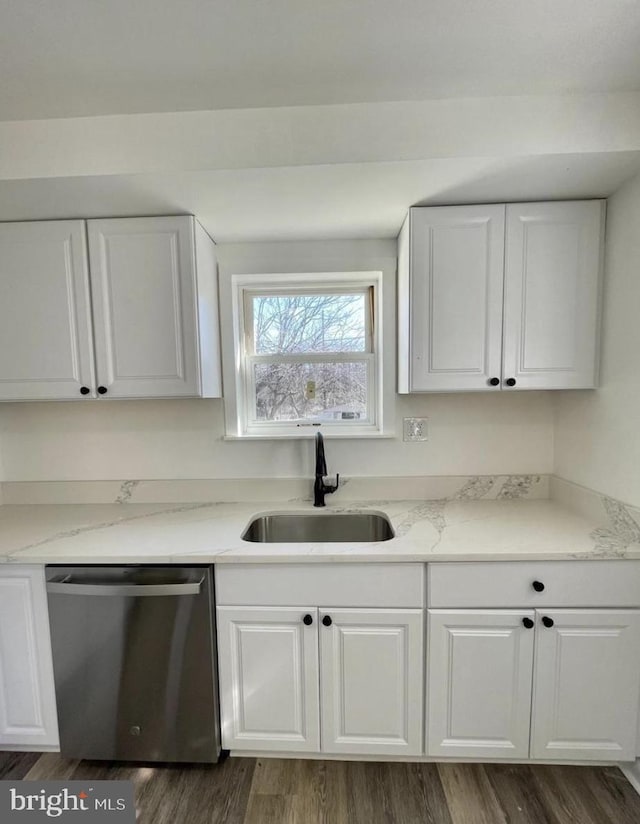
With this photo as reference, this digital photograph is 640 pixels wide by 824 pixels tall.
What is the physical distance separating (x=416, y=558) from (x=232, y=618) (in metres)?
0.70

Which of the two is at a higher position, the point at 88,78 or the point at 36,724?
the point at 88,78

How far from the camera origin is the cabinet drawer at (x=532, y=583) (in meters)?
1.23

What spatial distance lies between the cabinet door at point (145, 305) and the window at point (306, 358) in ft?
1.31

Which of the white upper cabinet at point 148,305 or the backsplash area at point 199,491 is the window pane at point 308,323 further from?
the backsplash area at point 199,491

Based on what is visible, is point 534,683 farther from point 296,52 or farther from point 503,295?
point 296,52

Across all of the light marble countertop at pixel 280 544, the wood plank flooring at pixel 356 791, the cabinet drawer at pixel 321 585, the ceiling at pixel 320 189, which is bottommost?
the wood plank flooring at pixel 356 791

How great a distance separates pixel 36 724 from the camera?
53.7 inches

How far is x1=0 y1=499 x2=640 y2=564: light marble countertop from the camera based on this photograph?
125 cm

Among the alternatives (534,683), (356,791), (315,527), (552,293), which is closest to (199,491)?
(315,527)

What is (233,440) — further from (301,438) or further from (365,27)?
(365,27)

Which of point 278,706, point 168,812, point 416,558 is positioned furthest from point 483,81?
point 168,812

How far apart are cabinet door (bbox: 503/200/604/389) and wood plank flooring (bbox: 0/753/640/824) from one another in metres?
1.47

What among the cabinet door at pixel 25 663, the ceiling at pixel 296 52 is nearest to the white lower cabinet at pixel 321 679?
the cabinet door at pixel 25 663

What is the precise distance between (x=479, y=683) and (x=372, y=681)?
15.1 inches
